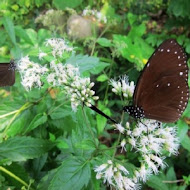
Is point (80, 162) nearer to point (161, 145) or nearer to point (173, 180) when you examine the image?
point (161, 145)

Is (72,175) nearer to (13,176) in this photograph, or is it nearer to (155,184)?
(13,176)

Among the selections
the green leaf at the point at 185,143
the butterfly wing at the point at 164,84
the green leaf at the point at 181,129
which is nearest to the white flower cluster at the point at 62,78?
the butterfly wing at the point at 164,84

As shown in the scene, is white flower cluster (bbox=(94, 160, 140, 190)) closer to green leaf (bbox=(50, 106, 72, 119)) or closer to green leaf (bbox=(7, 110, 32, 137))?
green leaf (bbox=(50, 106, 72, 119))

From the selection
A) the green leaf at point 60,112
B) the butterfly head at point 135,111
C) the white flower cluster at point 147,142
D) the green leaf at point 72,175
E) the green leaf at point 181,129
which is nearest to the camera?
the green leaf at point 72,175

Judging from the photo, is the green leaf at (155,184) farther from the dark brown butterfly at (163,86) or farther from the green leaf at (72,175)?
the green leaf at (72,175)

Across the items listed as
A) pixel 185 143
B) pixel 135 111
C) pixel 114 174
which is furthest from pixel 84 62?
pixel 185 143

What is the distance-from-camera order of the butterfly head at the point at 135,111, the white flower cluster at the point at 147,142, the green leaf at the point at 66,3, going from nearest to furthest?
the white flower cluster at the point at 147,142 → the butterfly head at the point at 135,111 → the green leaf at the point at 66,3
